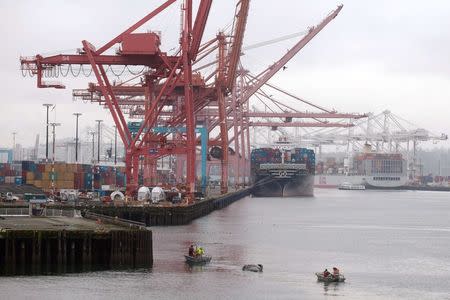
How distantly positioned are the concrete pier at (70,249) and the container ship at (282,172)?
111 meters

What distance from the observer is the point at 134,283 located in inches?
1650

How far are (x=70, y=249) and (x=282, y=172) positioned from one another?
370 feet

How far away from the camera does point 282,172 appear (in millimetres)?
157500

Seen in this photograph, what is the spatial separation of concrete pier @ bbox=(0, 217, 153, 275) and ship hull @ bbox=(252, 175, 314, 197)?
113m

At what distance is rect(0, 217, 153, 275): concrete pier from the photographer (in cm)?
4462

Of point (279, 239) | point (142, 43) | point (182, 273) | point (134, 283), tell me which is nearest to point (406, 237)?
point (279, 239)

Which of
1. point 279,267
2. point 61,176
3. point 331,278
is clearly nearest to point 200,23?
point 61,176

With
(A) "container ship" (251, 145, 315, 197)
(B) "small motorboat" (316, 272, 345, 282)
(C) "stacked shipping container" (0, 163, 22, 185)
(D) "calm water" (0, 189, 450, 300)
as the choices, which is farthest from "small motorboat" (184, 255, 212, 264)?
(A) "container ship" (251, 145, 315, 197)

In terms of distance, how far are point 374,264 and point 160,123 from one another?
75.0 meters

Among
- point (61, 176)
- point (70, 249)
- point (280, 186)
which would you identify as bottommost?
point (70, 249)

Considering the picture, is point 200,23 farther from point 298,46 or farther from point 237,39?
point 298,46

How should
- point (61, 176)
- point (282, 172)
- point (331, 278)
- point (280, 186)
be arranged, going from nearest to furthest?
1. point (331, 278)
2. point (61, 176)
3. point (282, 172)
4. point (280, 186)

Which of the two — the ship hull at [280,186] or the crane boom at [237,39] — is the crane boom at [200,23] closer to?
the crane boom at [237,39]

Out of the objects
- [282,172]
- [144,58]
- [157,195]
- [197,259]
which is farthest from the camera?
[282,172]
